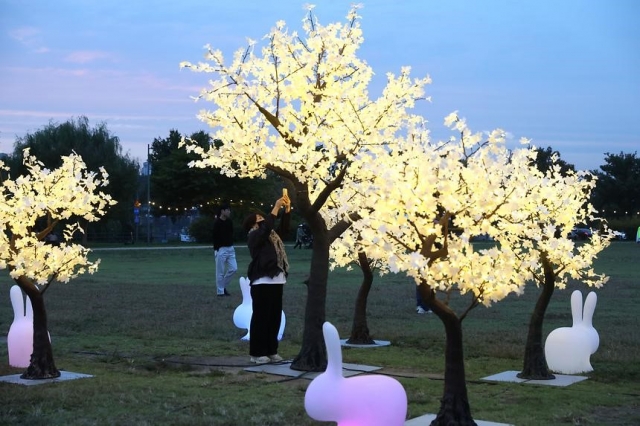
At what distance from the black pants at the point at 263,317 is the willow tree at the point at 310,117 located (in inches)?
23.8

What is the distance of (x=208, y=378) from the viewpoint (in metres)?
9.38

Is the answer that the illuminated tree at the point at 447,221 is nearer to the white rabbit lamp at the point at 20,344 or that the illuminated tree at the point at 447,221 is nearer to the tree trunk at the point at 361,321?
the white rabbit lamp at the point at 20,344

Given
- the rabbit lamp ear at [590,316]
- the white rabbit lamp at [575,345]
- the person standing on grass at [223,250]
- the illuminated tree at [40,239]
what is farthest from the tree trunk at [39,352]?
the person standing on grass at [223,250]

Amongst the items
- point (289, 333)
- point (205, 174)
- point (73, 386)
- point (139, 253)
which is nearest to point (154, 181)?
point (205, 174)

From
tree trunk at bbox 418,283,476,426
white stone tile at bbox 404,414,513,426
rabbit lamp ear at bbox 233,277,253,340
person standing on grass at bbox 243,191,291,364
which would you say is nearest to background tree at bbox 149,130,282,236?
rabbit lamp ear at bbox 233,277,253,340

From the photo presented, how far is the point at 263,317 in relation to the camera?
10664mm

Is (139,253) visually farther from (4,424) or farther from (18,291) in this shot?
(4,424)

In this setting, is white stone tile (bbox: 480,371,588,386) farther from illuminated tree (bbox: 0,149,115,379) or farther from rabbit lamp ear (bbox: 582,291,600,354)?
illuminated tree (bbox: 0,149,115,379)

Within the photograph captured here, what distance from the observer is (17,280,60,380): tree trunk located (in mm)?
9273

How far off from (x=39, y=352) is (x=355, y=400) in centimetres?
449

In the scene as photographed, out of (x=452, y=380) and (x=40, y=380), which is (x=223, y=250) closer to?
(x=40, y=380)

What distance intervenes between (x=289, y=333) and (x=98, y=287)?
403 inches

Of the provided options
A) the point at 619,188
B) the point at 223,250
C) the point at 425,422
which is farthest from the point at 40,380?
the point at 619,188

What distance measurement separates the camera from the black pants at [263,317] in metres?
10.6
